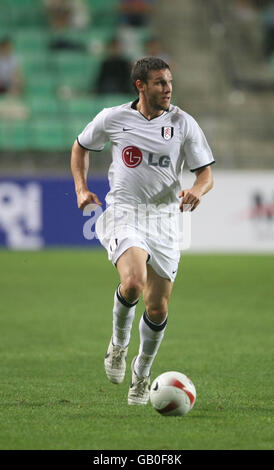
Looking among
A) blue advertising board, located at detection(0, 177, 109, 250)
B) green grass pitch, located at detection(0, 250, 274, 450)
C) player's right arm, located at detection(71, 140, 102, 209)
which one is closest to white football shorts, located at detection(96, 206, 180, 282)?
player's right arm, located at detection(71, 140, 102, 209)

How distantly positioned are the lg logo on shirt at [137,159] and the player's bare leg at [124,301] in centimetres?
59

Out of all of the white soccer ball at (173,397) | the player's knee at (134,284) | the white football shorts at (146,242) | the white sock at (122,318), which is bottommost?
the white soccer ball at (173,397)

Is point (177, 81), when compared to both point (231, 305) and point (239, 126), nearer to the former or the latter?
point (239, 126)

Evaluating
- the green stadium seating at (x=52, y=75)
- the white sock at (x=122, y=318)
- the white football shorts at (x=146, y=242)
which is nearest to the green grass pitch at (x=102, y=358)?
the white sock at (x=122, y=318)

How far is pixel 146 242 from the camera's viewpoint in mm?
6016

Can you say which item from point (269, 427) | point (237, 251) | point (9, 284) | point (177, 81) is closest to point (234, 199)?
point (237, 251)

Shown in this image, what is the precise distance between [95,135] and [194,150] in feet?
2.21

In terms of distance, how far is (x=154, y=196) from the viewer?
242 inches

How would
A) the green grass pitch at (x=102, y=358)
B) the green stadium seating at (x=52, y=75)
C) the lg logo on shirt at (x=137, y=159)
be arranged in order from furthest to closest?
the green stadium seating at (x=52, y=75)
the lg logo on shirt at (x=137, y=159)
the green grass pitch at (x=102, y=358)

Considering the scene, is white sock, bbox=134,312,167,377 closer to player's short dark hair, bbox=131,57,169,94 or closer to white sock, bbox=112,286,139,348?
white sock, bbox=112,286,139,348

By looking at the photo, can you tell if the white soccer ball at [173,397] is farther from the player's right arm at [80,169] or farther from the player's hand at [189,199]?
the player's right arm at [80,169]

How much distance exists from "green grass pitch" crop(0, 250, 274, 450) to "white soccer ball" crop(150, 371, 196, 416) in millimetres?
56

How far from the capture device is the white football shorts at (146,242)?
595 cm
